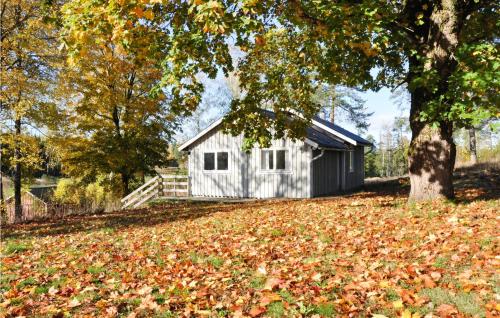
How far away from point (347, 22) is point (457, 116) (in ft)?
12.2

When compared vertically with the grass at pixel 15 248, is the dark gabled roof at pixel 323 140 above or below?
above

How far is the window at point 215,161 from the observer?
2458cm

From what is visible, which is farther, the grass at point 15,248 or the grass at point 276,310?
the grass at point 15,248

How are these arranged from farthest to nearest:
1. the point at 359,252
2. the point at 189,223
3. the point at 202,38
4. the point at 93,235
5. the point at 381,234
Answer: the point at 189,223, the point at 93,235, the point at 202,38, the point at 381,234, the point at 359,252

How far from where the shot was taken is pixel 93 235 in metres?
11.8

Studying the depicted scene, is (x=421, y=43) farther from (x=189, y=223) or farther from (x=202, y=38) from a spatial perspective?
(x=189, y=223)

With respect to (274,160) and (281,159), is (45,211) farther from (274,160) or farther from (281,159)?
(281,159)

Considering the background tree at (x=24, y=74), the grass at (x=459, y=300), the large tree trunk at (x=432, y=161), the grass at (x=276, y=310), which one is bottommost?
the grass at (x=276, y=310)

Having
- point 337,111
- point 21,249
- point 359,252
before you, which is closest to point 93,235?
point 21,249

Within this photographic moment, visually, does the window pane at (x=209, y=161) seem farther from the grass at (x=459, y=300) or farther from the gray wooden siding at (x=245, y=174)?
the grass at (x=459, y=300)

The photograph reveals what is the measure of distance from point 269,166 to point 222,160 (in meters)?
3.25

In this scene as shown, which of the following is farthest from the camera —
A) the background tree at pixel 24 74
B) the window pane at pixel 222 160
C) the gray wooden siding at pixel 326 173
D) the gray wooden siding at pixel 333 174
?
the window pane at pixel 222 160

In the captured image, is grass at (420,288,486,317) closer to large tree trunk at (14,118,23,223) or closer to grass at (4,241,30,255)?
grass at (4,241,30,255)

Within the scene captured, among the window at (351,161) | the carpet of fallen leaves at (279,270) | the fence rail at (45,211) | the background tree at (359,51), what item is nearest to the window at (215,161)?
the fence rail at (45,211)
